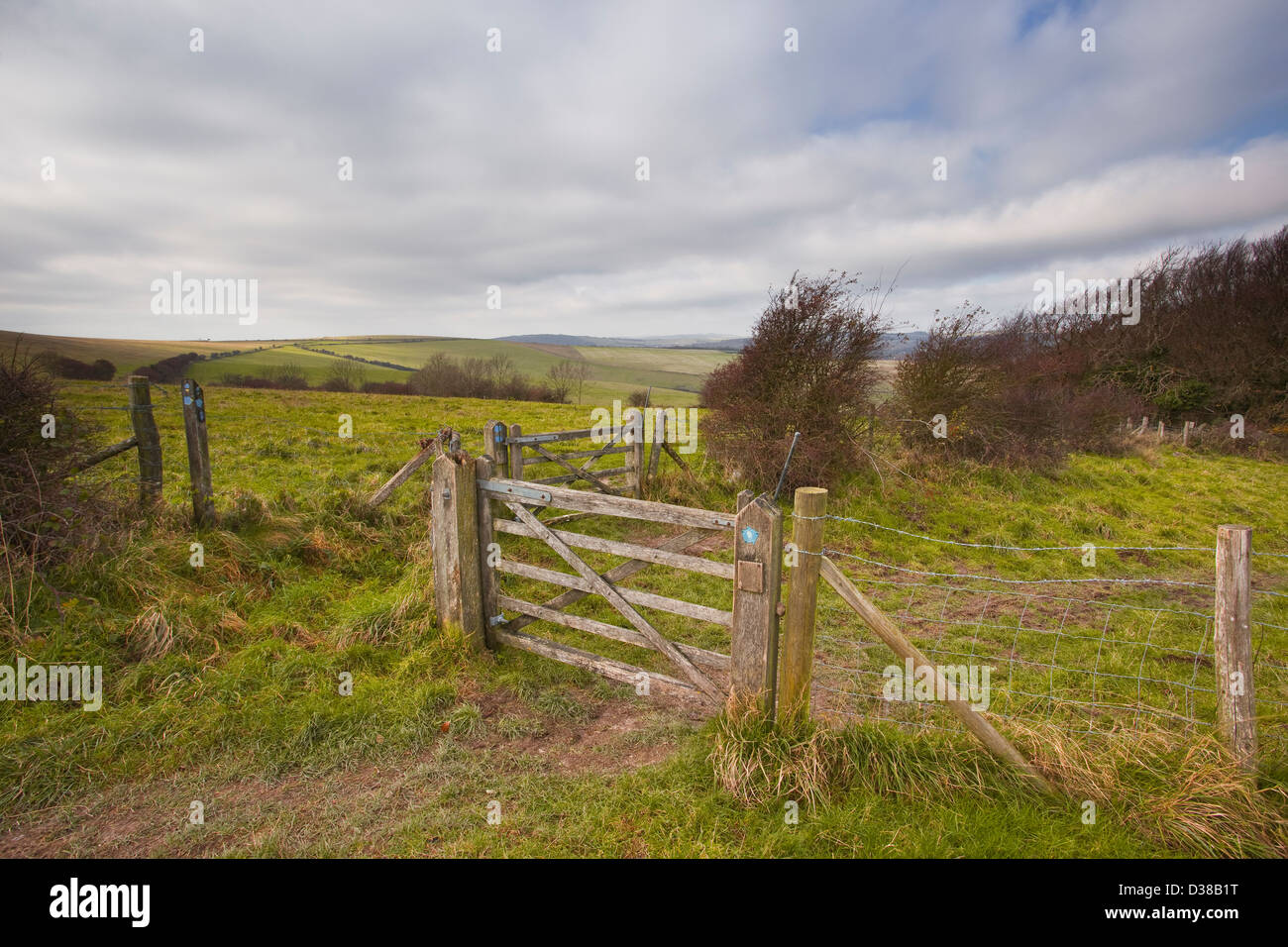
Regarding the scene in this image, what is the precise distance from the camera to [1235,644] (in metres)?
3.09

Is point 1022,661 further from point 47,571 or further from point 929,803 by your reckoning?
point 47,571

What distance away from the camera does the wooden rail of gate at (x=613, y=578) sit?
3684 mm

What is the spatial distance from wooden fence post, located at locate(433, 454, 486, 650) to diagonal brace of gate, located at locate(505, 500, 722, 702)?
1.42ft

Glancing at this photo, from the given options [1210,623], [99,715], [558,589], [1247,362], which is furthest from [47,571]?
[1247,362]

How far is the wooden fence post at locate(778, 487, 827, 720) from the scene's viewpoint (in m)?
3.48

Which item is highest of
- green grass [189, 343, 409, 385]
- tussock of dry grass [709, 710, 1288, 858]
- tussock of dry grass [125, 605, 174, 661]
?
green grass [189, 343, 409, 385]

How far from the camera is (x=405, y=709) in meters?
4.40

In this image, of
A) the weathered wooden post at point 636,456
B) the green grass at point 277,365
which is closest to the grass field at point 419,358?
the green grass at point 277,365

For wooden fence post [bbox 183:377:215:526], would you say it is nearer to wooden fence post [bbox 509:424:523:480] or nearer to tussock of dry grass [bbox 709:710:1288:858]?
wooden fence post [bbox 509:424:523:480]

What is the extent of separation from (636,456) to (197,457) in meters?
6.28

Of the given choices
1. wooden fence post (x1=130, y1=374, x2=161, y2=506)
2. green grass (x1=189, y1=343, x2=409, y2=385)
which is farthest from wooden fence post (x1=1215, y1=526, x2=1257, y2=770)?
green grass (x1=189, y1=343, x2=409, y2=385)

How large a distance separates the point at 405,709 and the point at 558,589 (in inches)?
104

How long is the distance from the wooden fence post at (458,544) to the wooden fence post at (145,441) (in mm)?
Result: 3830

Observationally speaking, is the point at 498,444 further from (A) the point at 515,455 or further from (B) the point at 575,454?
(B) the point at 575,454
